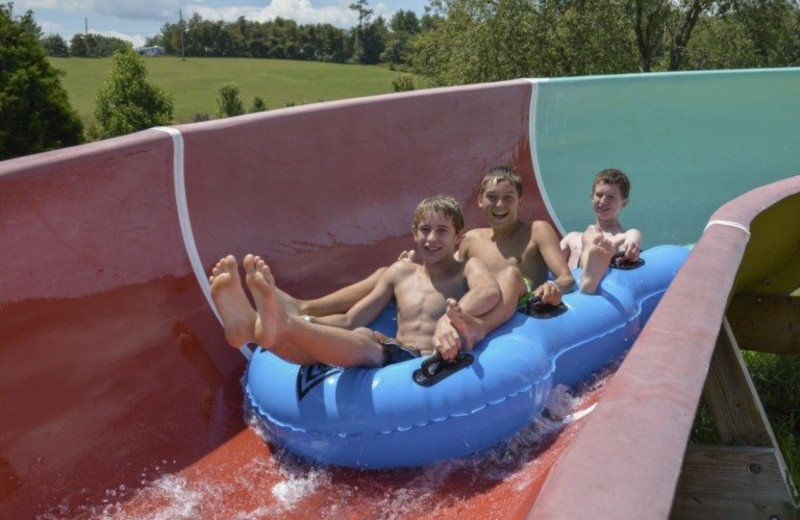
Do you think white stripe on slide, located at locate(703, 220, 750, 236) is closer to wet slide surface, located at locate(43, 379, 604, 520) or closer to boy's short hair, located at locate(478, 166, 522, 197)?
wet slide surface, located at locate(43, 379, 604, 520)

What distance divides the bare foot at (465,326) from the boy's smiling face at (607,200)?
126cm

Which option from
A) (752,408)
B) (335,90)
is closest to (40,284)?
(752,408)

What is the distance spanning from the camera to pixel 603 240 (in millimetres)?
2930

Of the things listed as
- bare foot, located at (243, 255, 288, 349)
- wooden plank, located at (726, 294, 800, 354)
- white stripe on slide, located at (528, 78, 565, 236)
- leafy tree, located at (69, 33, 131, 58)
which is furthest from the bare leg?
leafy tree, located at (69, 33, 131, 58)

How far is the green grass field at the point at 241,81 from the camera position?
3103 centimetres

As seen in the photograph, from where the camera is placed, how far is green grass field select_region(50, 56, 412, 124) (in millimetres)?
31031

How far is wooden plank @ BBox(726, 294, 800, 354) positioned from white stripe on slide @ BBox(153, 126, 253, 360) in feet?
6.27

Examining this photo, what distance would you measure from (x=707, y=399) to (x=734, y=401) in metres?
0.07

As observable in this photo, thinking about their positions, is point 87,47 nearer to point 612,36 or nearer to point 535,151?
point 612,36

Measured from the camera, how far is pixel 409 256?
117 inches

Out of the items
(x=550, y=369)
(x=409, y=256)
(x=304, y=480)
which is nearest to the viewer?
(x=304, y=480)

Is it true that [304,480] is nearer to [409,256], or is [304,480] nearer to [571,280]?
[409,256]

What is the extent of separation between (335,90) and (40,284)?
34564mm

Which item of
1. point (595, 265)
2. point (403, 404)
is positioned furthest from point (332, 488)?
point (595, 265)
